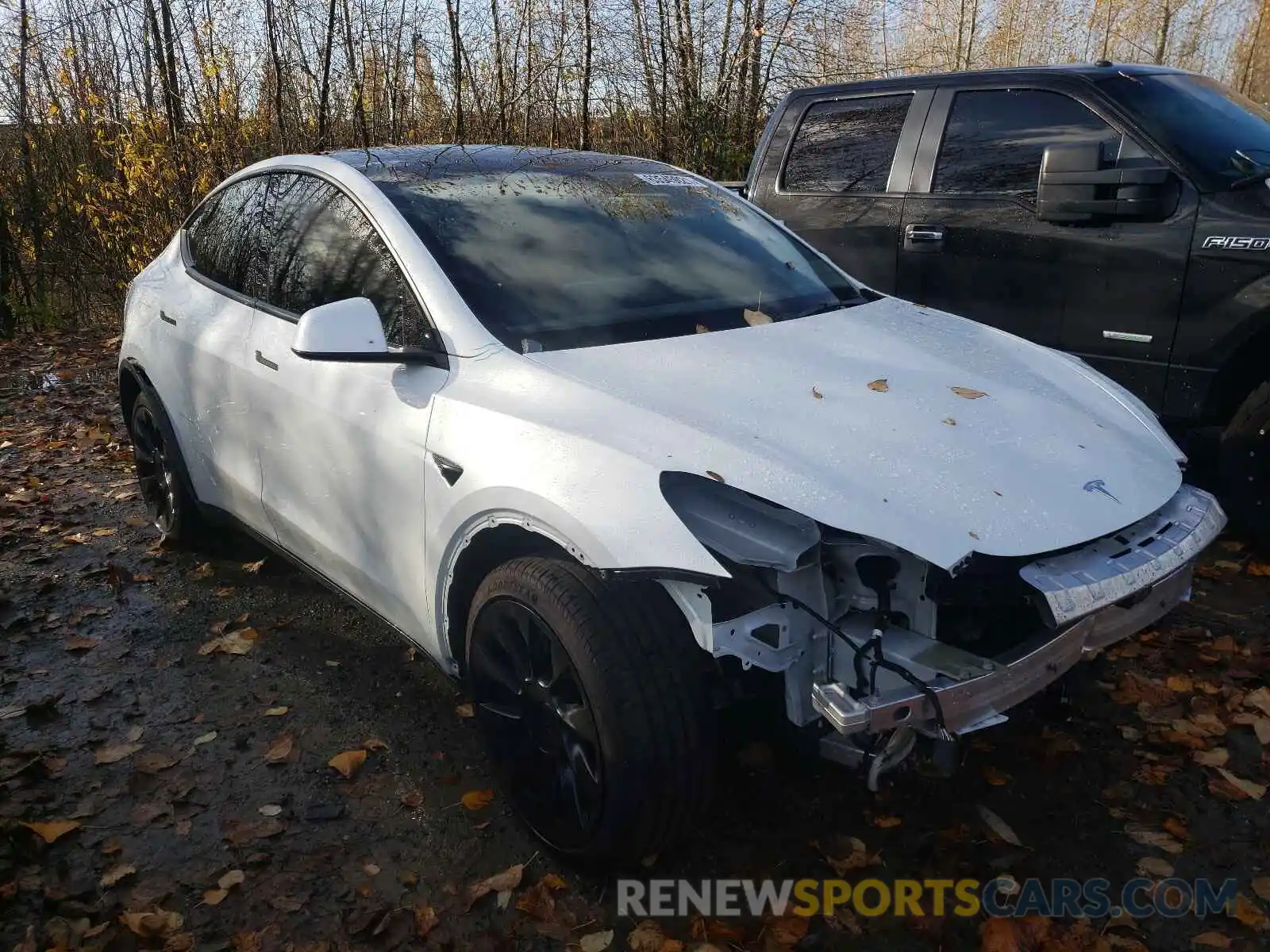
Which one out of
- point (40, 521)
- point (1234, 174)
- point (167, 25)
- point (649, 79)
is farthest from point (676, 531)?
point (167, 25)

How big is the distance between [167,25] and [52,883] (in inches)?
392

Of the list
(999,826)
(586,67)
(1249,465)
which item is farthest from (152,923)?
(586,67)

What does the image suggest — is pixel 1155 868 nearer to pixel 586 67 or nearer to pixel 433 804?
pixel 433 804

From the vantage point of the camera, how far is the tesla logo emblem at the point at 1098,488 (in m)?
2.40

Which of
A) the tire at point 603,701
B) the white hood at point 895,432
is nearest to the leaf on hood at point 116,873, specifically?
the tire at point 603,701

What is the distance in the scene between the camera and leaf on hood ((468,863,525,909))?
256 cm

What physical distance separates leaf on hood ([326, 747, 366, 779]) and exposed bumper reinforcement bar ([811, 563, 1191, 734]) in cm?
164

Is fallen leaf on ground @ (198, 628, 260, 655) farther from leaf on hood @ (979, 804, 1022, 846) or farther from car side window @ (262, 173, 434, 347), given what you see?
leaf on hood @ (979, 804, 1022, 846)

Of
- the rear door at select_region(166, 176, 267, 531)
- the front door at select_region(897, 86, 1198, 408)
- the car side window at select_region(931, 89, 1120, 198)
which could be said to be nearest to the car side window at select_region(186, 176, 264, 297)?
the rear door at select_region(166, 176, 267, 531)

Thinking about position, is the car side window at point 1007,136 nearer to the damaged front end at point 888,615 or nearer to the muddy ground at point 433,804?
the muddy ground at point 433,804

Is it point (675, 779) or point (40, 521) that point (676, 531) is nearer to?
point (675, 779)

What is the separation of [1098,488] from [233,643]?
10.2 feet

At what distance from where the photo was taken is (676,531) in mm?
2143

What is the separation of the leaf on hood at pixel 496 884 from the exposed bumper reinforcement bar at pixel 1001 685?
102 centimetres
